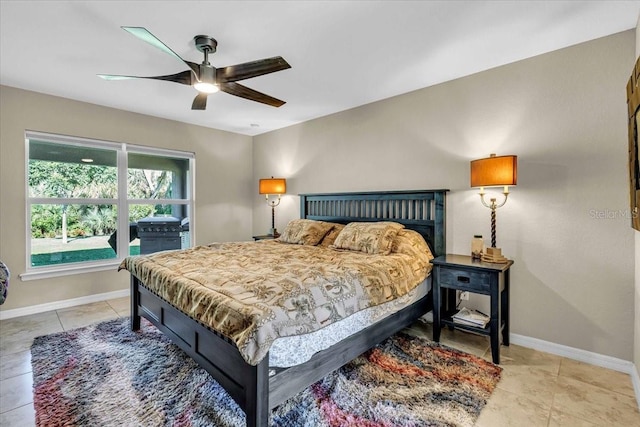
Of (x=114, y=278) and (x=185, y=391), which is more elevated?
(x=114, y=278)

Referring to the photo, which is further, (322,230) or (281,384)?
(322,230)

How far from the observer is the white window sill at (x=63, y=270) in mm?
3482

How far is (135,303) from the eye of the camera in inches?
115

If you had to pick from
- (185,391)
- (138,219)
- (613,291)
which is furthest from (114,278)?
(613,291)

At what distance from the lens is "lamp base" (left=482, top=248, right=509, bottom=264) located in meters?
2.60

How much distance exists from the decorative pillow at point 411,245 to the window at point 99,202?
136 inches

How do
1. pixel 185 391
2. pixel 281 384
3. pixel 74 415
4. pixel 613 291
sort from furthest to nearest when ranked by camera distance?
pixel 613 291 < pixel 185 391 < pixel 74 415 < pixel 281 384

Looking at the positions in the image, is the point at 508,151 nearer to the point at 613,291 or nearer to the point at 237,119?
the point at 613,291

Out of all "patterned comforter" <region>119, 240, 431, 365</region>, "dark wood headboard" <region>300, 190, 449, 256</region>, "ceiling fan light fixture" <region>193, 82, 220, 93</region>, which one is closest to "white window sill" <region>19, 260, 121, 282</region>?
"patterned comforter" <region>119, 240, 431, 365</region>

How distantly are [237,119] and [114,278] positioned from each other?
2.80 meters

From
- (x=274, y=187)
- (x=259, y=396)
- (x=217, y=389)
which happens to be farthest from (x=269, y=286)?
(x=274, y=187)

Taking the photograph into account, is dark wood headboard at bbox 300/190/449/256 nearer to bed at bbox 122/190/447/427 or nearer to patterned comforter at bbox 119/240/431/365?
bed at bbox 122/190/447/427

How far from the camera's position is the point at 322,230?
3.77 m

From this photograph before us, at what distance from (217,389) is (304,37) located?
2615mm
